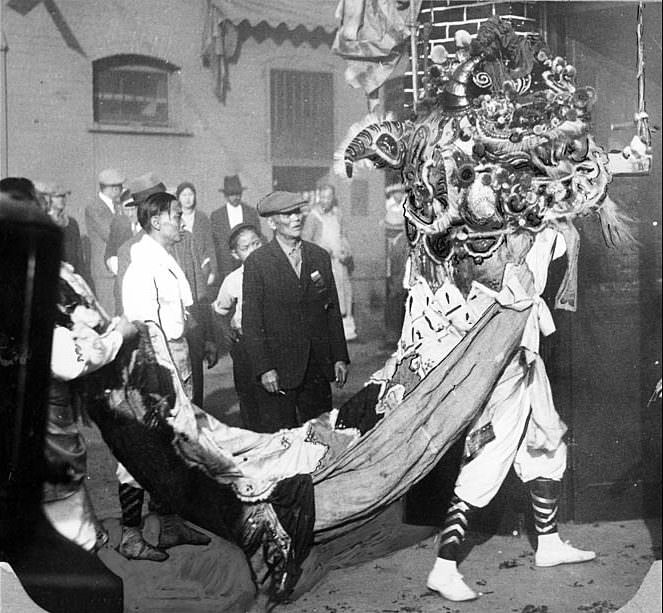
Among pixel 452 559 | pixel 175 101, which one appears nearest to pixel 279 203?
pixel 175 101

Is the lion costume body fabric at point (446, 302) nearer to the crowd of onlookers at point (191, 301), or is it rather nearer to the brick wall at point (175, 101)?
the crowd of onlookers at point (191, 301)

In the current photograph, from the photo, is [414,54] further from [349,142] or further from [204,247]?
[204,247]

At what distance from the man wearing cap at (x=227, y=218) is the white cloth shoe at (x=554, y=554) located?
6.07ft

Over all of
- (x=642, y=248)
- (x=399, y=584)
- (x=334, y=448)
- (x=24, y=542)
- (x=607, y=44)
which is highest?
(x=607, y=44)

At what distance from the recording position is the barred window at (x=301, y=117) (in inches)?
163

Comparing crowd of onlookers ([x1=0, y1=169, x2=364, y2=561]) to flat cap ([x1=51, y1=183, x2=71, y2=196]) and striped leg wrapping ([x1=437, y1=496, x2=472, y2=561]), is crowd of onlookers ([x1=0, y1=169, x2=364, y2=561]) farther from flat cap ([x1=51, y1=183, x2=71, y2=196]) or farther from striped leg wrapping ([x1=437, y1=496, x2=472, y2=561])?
striped leg wrapping ([x1=437, y1=496, x2=472, y2=561])

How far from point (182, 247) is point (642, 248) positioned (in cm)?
204

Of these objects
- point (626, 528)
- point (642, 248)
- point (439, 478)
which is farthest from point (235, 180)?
point (626, 528)

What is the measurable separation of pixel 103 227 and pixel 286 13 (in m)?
1.16

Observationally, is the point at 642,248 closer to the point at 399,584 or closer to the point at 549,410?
the point at 549,410

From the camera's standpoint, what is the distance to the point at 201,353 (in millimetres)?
4133

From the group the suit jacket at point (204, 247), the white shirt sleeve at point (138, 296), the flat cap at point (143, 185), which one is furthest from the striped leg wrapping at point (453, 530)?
the flat cap at point (143, 185)

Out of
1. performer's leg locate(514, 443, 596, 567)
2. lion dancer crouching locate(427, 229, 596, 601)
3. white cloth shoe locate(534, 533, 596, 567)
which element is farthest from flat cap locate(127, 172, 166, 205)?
white cloth shoe locate(534, 533, 596, 567)

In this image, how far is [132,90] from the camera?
4.07 meters
